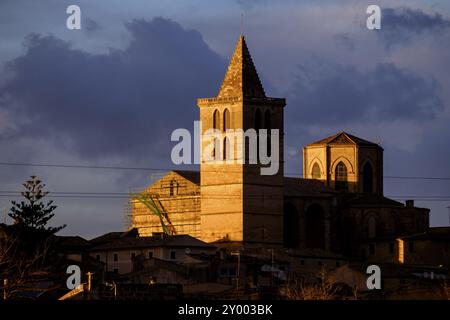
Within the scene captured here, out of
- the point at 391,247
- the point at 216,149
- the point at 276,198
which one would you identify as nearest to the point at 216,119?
the point at 216,149

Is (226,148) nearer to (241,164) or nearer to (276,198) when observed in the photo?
(241,164)

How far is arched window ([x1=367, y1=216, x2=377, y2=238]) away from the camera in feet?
352

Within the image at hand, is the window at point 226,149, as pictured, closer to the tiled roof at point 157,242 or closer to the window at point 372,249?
the tiled roof at point 157,242

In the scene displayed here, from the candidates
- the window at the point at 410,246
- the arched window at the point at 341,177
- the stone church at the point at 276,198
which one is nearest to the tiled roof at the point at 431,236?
the window at the point at 410,246

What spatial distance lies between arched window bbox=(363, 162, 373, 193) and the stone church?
55 mm

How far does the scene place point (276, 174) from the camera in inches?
3981

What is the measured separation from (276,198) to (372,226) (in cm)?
886

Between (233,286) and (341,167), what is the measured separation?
96.0 ft

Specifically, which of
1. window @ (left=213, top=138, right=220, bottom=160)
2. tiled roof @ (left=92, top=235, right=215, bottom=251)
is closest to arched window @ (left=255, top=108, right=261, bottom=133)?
window @ (left=213, top=138, right=220, bottom=160)

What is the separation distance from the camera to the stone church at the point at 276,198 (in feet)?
326

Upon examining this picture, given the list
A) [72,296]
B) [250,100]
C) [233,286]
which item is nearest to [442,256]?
[250,100]

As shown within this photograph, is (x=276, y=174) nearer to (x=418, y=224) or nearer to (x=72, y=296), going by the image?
(x=418, y=224)

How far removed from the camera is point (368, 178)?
112 m

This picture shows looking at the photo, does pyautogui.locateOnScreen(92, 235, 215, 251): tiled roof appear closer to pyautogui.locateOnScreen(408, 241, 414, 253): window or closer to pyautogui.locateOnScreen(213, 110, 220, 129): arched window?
pyautogui.locateOnScreen(213, 110, 220, 129): arched window
